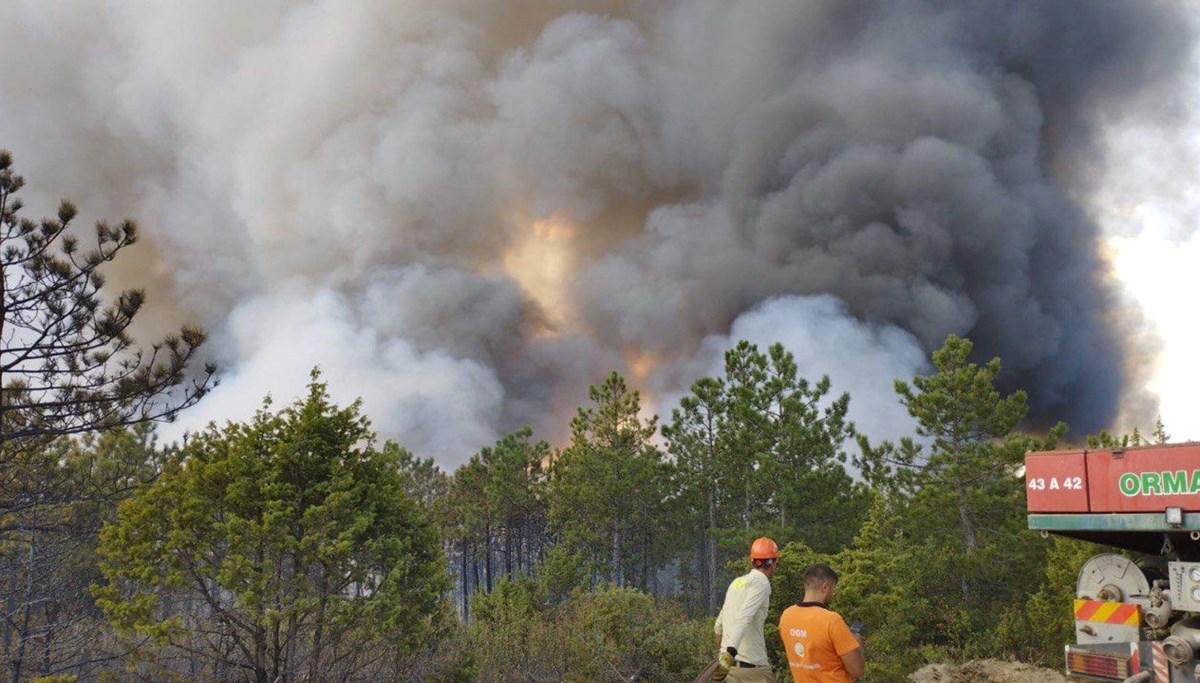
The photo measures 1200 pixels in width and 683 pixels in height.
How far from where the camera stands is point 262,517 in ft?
48.7

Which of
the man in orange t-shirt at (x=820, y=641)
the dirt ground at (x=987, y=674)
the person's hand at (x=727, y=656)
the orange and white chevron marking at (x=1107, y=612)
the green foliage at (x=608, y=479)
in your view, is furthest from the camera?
the green foliage at (x=608, y=479)

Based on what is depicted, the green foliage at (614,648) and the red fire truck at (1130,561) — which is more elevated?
the red fire truck at (1130,561)

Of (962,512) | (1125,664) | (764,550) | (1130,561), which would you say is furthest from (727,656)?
(962,512)

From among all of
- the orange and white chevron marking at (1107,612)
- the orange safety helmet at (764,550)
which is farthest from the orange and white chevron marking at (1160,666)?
the orange safety helmet at (764,550)

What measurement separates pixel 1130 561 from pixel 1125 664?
1207 mm

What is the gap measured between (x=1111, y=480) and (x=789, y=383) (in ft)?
85.8

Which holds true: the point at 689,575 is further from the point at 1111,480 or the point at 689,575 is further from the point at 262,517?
the point at 1111,480

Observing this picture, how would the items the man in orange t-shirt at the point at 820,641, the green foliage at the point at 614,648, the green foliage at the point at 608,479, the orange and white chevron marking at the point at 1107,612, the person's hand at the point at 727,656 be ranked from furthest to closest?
the green foliage at the point at 608,479, the green foliage at the point at 614,648, the orange and white chevron marking at the point at 1107,612, the person's hand at the point at 727,656, the man in orange t-shirt at the point at 820,641

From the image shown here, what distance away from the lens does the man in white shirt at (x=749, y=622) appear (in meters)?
5.55

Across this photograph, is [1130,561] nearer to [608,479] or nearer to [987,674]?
[987,674]

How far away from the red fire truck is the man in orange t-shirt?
482 centimetres

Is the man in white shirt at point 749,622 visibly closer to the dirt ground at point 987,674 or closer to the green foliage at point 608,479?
→ the dirt ground at point 987,674

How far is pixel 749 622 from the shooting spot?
5.59 metres

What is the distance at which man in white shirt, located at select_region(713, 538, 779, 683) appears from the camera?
18.2 feet
